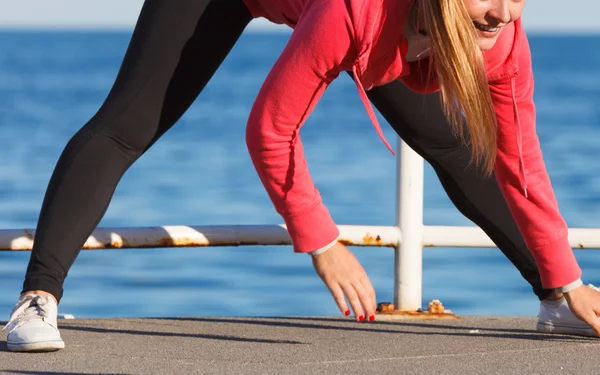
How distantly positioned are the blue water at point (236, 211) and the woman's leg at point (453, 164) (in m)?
3.18

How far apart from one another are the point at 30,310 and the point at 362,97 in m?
0.90

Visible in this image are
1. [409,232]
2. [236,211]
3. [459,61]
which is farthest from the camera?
[236,211]

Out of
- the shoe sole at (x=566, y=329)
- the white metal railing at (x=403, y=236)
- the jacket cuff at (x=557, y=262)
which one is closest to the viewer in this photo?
the jacket cuff at (x=557, y=262)

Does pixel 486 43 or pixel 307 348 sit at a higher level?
pixel 486 43

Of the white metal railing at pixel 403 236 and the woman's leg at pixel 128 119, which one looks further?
the white metal railing at pixel 403 236

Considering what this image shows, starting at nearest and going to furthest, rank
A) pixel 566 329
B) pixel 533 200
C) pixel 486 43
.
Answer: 1. pixel 486 43
2. pixel 533 200
3. pixel 566 329

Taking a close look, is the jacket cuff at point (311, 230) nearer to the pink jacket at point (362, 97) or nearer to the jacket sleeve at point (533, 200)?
the pink jacket at point (362, 97)

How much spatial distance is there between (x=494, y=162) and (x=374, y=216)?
7.46 meters

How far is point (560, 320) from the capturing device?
2.92 metres

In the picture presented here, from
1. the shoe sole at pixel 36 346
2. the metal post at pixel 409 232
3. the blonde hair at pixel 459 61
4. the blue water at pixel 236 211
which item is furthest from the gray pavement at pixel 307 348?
the blue water at pixel 236 211

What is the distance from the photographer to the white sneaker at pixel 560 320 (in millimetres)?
2883

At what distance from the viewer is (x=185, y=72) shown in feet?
9.14

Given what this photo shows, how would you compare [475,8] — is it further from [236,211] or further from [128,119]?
[236,211]

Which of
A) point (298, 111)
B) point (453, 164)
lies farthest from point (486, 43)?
point (453, 164)
